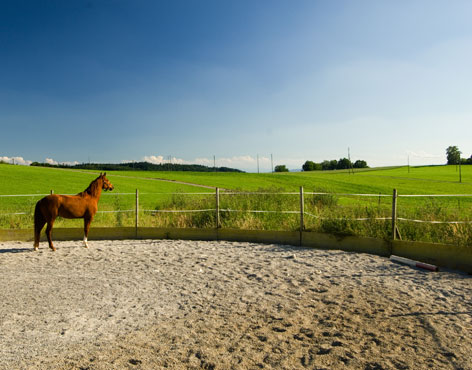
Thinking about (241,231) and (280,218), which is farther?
(280,218)

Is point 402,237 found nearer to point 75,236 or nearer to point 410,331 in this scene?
point 410,331

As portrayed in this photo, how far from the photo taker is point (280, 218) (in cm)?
1301

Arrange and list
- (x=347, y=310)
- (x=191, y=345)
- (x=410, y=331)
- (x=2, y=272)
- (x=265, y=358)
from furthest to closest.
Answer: (x=2, y=272) → (x=347, y=310) → (x=410, y=331) → (x=191, y=345) → (x=265, y=358)

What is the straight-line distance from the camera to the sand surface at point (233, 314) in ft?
12.8

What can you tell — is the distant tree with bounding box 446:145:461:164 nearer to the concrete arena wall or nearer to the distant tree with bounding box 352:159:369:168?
the distant tree with bounding box 352:159:369:168

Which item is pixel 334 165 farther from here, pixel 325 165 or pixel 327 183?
pixel 327 183

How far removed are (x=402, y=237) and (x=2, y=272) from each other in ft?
33.0

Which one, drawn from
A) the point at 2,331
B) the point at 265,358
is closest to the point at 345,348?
the point at 265,358

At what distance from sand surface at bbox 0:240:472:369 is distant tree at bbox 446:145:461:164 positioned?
4323 inches

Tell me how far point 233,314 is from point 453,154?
11621 centimetres

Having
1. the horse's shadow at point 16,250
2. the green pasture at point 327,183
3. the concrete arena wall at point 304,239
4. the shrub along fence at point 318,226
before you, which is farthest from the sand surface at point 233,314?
the green pasture at point 327,183

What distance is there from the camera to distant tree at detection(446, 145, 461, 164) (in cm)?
10025

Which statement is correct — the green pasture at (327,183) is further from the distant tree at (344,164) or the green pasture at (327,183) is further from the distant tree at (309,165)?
the distant tree at (309,165)

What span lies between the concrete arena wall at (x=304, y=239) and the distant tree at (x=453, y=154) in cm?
10730
